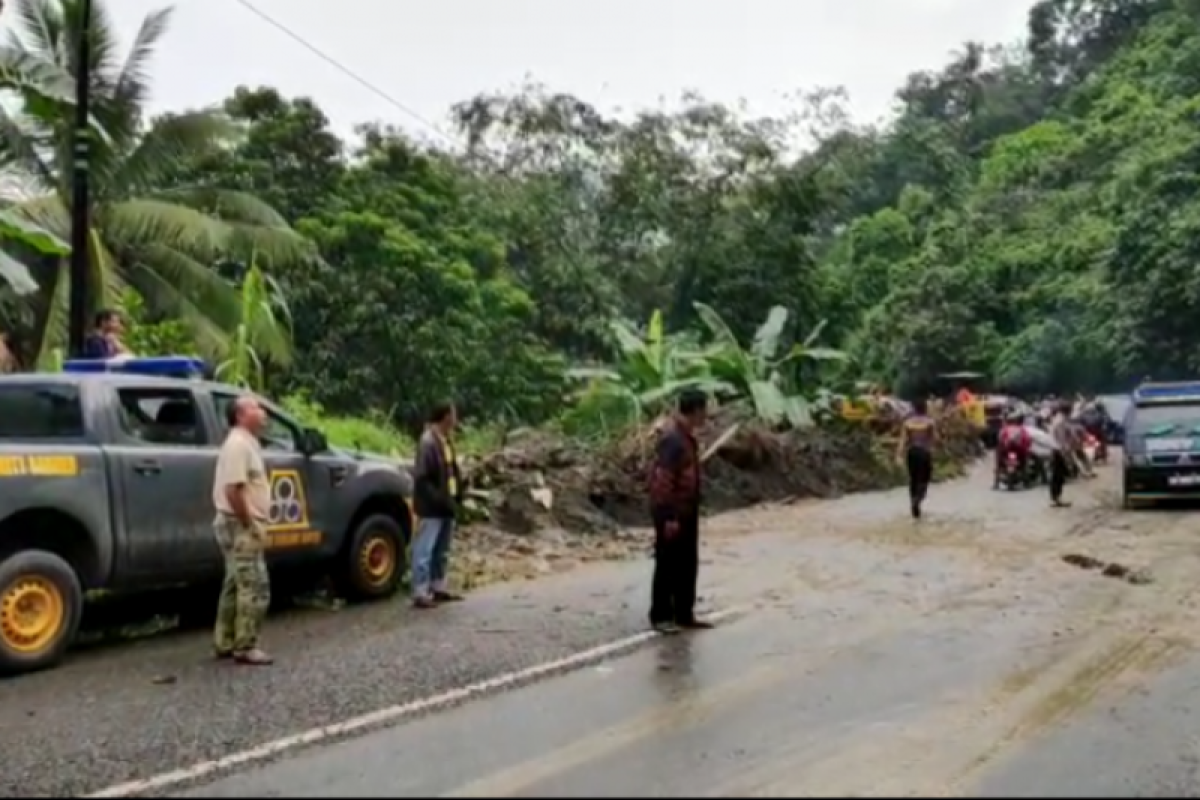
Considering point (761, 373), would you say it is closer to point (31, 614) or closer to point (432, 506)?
point (432, 506)

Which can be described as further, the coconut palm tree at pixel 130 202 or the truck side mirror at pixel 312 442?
the coconut palm tree at pixel 130 202

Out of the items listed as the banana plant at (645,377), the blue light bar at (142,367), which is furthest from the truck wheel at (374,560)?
the banana plant at (645,377)

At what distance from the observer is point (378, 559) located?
545 inches

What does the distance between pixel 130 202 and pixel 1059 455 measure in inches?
634

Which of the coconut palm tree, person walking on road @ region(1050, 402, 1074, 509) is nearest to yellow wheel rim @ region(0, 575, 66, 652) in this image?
the coconut palm tree

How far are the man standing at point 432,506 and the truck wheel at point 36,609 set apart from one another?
333 centimetres

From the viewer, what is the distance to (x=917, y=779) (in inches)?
261

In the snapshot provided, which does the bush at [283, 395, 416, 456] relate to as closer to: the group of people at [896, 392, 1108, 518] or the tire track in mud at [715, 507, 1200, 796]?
the group of people at [896, 392, 1108, 518]

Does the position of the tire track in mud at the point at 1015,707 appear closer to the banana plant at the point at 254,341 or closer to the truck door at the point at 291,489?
the truck door at the point at 291,489

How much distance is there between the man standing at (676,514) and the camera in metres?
11.6

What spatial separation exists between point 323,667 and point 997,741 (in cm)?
462

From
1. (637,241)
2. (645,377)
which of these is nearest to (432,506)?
(645,377)

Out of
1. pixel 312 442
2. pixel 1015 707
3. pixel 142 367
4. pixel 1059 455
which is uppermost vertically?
pixel 142 367

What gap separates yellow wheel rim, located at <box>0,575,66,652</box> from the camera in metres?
10.2
